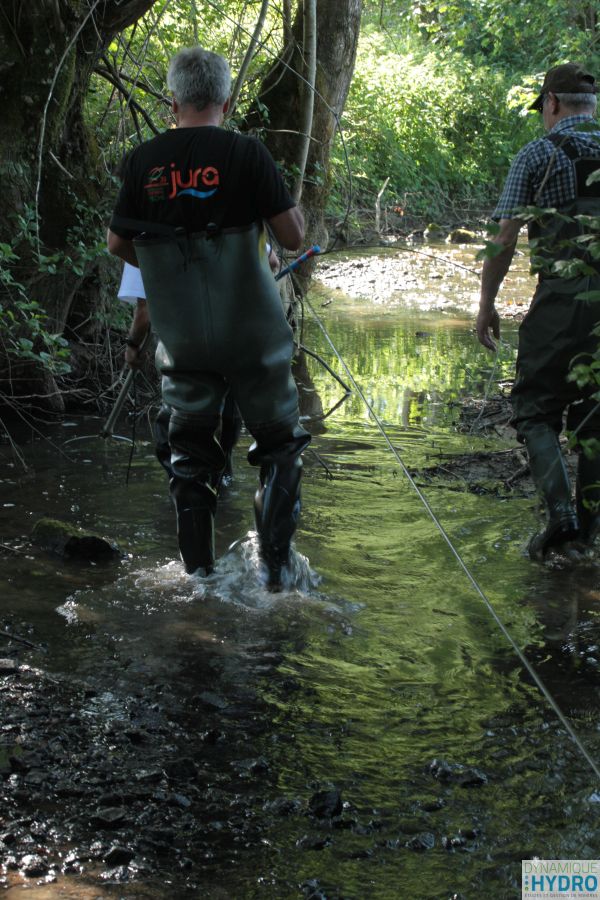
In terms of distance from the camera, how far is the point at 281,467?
4121mm

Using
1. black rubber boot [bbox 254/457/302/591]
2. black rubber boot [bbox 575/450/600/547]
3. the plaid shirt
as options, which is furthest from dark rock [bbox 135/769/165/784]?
the plaid shirt

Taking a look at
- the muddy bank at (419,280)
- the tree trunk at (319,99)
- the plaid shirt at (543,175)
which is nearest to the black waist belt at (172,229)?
the plaid shirt at (543,175)

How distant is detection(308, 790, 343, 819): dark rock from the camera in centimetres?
253

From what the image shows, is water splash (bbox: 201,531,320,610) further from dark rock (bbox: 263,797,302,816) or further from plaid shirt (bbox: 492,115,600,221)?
plaid shirt (bbox: 492,115,600,221)

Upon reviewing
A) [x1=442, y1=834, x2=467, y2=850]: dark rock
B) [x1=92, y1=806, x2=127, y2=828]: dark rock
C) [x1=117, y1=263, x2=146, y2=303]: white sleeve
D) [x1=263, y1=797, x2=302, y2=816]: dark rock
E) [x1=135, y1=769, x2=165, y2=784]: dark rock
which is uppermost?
[x1=117, y1=263, x2=146, y2=303]: white sleeve

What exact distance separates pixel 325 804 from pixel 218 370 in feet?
6.12

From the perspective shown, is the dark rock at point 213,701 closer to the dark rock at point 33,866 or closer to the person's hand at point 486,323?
the dark rock at point 33,866

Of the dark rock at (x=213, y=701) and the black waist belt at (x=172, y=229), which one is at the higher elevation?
the black waist belt at (x=172, y=229)

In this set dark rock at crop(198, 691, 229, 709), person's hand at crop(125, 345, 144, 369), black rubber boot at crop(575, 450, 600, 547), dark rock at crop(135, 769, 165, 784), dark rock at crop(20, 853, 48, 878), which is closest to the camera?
dark rock at crop(20, 853, 48, 878)

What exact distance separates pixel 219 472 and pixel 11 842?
2.14 meters

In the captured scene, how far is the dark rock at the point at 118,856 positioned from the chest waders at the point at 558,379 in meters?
2.71

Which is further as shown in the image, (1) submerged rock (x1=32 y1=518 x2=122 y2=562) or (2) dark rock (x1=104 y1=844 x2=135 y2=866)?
(1) submerged rock (x1=32 y1=518 x2=122 y2=562)

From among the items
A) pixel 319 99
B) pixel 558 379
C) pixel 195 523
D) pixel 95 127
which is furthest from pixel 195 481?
pixel 319 99

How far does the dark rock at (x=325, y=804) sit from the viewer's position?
2531 millimetres
